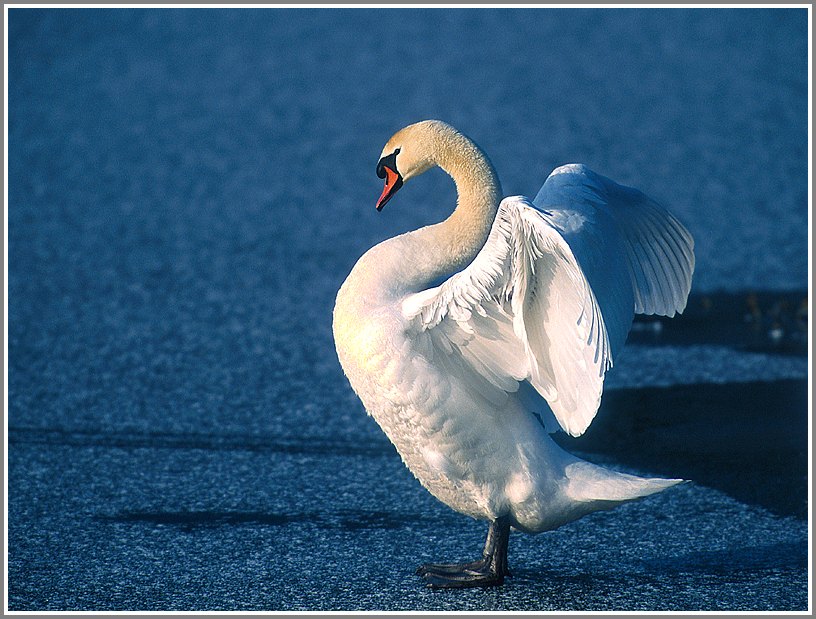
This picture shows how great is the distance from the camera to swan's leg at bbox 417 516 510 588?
11.8 feet

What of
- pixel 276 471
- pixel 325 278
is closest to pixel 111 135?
pixel 325 278

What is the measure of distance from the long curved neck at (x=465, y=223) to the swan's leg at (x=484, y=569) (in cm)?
79

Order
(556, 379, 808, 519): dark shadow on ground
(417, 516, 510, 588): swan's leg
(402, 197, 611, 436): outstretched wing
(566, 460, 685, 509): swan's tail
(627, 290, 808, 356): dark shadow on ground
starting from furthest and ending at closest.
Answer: (627, 290, 808, 356): dark shadow on ground, (556, 379, 808, 519): dark shadow on ground, (417, 516, 510, 588): swan's leg, (566, 460, 685, 509): swan's tail, (402, 197, 611, 436): outstretched wing

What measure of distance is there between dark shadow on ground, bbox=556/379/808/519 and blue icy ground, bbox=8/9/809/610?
0.7 inches

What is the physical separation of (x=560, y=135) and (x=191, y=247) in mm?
3019

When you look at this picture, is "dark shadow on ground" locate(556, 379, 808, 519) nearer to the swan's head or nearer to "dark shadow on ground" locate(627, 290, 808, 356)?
"dark shadow on ground" locate(627, 290, 808, 356)

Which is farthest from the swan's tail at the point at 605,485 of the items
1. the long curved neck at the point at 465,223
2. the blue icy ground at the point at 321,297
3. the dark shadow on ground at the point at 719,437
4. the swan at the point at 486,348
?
the dark shadow on ground at the point at 719,437

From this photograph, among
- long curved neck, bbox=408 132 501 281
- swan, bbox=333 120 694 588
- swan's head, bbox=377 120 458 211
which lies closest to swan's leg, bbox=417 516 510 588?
swan, bbox=333 120 694 588

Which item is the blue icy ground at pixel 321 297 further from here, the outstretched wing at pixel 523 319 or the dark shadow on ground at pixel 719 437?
the outstretched wing at pixel 523 319

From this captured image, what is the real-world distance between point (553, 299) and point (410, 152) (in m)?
0.82

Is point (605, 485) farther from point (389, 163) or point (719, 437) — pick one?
point (719, 437)

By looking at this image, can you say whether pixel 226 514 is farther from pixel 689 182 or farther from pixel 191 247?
pixel 689 182

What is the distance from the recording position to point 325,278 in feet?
23.0

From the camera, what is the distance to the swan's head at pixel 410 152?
3.71m
